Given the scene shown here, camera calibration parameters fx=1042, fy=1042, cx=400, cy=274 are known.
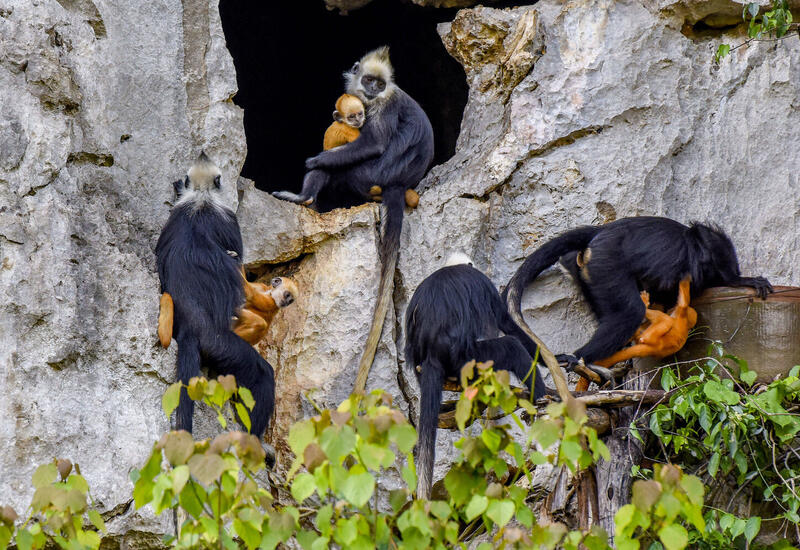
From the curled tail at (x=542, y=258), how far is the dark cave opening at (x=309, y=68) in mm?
2636

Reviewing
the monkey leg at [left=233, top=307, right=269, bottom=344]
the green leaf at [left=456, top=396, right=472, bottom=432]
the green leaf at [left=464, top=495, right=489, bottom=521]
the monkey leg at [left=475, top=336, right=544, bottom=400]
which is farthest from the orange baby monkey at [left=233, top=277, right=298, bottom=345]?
the green leaf at [left=464, top=495, right=489, bottom=521]

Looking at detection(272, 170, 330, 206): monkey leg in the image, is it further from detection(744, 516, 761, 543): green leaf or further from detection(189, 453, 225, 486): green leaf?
detection(189, 453, 225, 486): green leaf

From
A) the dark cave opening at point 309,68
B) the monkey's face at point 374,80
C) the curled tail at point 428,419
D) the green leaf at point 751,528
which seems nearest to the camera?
the green leaf at point 751,528

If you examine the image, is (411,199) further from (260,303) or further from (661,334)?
(661,334)

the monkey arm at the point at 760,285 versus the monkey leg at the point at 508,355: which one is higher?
the monkey arm at the point at 760,285

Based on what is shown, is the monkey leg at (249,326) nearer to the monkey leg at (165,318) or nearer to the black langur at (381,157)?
the monkey leg at (165,318)

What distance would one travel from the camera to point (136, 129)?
5.31 m

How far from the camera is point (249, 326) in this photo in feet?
16.0

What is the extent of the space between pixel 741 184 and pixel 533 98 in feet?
4.22

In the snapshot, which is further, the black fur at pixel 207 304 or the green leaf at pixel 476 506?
the black fur at pixel 207 304

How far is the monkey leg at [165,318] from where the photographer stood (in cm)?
468

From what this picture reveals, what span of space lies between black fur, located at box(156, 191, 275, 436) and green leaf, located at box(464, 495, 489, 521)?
7.18ft

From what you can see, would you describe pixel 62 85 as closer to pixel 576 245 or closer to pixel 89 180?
pixel 89 180

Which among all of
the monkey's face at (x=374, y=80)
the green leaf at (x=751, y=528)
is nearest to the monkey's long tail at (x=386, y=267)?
the monkey's face at (x=374, y=80)
